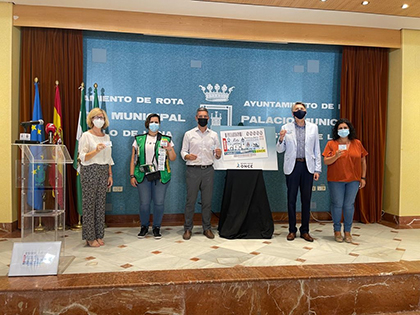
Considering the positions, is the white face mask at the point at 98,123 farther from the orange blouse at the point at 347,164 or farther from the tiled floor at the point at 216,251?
the orange blouse at the point at 347,164

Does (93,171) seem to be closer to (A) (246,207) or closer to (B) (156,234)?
(B) (156,234)

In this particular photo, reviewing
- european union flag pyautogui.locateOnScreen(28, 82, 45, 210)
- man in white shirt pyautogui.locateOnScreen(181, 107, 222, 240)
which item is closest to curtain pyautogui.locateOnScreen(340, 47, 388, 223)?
man in white shirt pyautogui.locateOnScreen(181, 107, 222, 240)

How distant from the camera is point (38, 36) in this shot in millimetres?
4773

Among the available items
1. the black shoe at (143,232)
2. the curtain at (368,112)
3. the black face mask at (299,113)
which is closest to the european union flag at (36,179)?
the black shoe at (143,232)

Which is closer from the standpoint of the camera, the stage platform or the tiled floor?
the stage platform

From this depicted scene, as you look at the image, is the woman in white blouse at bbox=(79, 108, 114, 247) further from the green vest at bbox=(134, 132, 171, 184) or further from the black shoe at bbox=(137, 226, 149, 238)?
the black shoe at bbox=(137, 226, 149, 238)

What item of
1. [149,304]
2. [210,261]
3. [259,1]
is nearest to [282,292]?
[210,261]

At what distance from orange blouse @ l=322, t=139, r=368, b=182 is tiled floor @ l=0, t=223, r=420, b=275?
2.57 feet

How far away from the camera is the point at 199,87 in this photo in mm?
5242

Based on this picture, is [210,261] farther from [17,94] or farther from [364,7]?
[364,7]

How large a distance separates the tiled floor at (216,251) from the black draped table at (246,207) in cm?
17

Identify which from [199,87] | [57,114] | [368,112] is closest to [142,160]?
[57,114]

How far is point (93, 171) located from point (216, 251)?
1.57 meters

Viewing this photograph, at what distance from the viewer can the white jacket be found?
13.9ft
